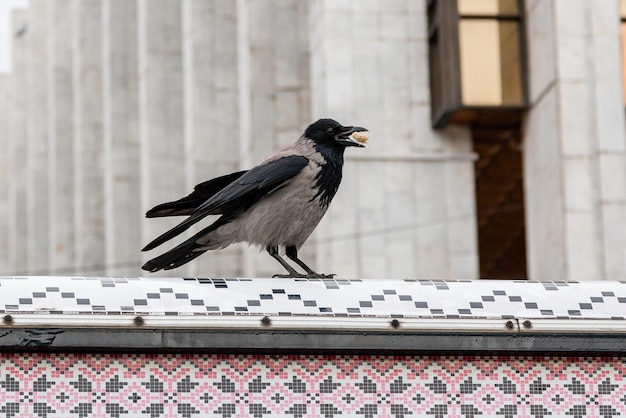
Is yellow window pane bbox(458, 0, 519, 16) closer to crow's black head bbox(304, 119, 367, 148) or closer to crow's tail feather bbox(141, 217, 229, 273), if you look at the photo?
crow's black head bbox(304, 119, 367, 148)

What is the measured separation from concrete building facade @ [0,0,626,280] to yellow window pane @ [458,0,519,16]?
34 centimetres

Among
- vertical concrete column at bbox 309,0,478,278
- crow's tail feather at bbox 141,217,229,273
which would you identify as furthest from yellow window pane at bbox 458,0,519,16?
crow's tail feather at bbox 141,217,229,273

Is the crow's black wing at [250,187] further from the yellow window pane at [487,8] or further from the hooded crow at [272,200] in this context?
the yellow window pane at [487,8]

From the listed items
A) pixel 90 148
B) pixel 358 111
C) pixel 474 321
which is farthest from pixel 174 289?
pixel 90 148

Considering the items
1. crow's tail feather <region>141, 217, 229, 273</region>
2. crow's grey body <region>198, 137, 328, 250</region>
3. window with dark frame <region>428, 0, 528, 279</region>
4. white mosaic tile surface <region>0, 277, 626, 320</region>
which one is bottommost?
white mosaic tile surface <region>0, 277, 626, 320</region>

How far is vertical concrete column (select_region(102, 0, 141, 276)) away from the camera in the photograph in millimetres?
40250

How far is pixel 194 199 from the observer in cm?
526

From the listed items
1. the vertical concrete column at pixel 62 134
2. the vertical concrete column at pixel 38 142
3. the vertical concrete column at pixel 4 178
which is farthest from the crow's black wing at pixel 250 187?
the vertical concrete column at pixel 4 178

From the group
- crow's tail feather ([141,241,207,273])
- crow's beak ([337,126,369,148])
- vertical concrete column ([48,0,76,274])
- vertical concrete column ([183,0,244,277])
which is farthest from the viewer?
vertical concrete column ([48,0,76,274])

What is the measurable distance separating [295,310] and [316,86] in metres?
23.6

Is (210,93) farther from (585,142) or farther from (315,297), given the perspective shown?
(315,297)

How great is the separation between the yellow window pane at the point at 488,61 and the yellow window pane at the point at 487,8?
0.47 ft

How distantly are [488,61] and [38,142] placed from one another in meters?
A: 34.7

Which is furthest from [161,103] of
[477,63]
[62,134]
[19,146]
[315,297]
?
[315,297]
